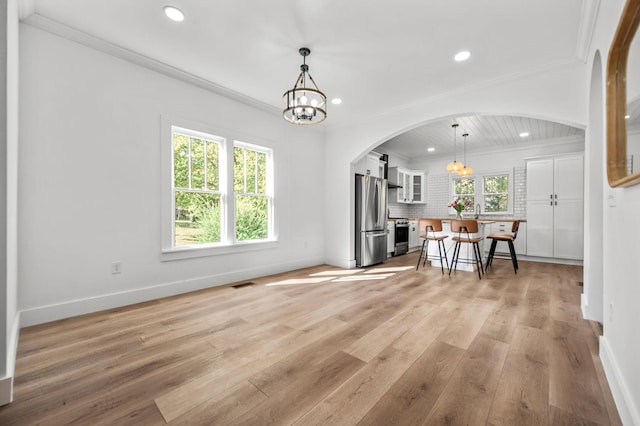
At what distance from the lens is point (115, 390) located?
5.28ft

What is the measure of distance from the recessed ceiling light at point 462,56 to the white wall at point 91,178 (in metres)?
3.11

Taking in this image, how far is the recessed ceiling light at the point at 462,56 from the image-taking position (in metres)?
2.98

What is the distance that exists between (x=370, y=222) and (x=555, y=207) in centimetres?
399

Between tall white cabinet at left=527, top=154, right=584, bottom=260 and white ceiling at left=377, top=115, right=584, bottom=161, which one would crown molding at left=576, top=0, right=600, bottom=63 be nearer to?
white ceiling at left=377, top=115, right=584, bottom=161

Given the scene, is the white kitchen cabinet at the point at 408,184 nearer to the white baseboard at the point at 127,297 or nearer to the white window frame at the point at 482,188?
the white window frame at the point at 482,188

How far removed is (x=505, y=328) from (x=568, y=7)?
Answer: 279cm

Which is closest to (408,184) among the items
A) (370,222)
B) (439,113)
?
(370,222)

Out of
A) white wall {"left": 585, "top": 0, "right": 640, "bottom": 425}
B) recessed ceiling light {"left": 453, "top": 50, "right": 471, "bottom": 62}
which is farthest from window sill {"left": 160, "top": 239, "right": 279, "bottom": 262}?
white wall {"left": 585, "top": 0, "right": 640, "bottom": 425}

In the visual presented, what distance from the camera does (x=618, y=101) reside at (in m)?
1.57

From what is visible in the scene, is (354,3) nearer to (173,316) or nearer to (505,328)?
(505,328)

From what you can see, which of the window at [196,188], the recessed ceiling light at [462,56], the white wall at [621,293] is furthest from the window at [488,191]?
the window at [196,188]

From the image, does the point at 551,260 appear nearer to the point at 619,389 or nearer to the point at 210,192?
the point at 619,389

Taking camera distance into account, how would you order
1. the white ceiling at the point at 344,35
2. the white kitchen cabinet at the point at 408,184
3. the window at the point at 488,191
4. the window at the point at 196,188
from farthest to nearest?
the white kitchen cabinet at the point at 408,184
the window at the point at 488,191
the window at the point at 196,188
the white ceiling at the point at 344,35

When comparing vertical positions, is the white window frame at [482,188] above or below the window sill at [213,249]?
above
